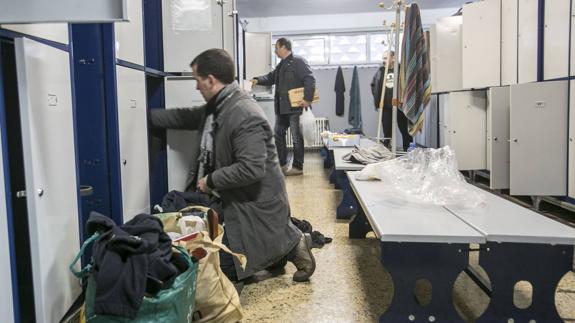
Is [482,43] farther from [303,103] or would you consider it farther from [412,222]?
[412,222]

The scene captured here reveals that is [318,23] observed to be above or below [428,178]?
above

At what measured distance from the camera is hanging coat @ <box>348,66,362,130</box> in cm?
846

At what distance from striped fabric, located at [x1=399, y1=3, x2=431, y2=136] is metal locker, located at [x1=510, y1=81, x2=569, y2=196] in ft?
4.01

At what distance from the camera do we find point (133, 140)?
85.6 inches

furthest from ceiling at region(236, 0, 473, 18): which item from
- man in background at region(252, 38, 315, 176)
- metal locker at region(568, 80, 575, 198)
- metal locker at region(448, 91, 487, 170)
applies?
metal locker at region(568, 80, 575, 198)

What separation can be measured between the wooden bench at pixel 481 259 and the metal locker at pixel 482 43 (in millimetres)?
3343

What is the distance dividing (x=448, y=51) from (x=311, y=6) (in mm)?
2986

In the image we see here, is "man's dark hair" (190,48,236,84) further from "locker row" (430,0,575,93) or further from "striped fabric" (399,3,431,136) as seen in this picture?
"locker row" (430,0,575,93)

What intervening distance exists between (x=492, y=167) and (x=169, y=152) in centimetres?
282

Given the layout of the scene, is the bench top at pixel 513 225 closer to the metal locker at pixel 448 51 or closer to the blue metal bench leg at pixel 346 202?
the blue metal bench leg at pixel 346 202

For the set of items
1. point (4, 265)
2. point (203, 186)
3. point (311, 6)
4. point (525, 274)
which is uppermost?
point (311, 6)

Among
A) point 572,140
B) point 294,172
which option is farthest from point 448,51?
point 572,140

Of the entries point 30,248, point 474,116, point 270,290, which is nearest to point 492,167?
point 474,116

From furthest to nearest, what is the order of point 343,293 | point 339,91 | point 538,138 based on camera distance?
point 339,91
point 538,138
point 343,293
